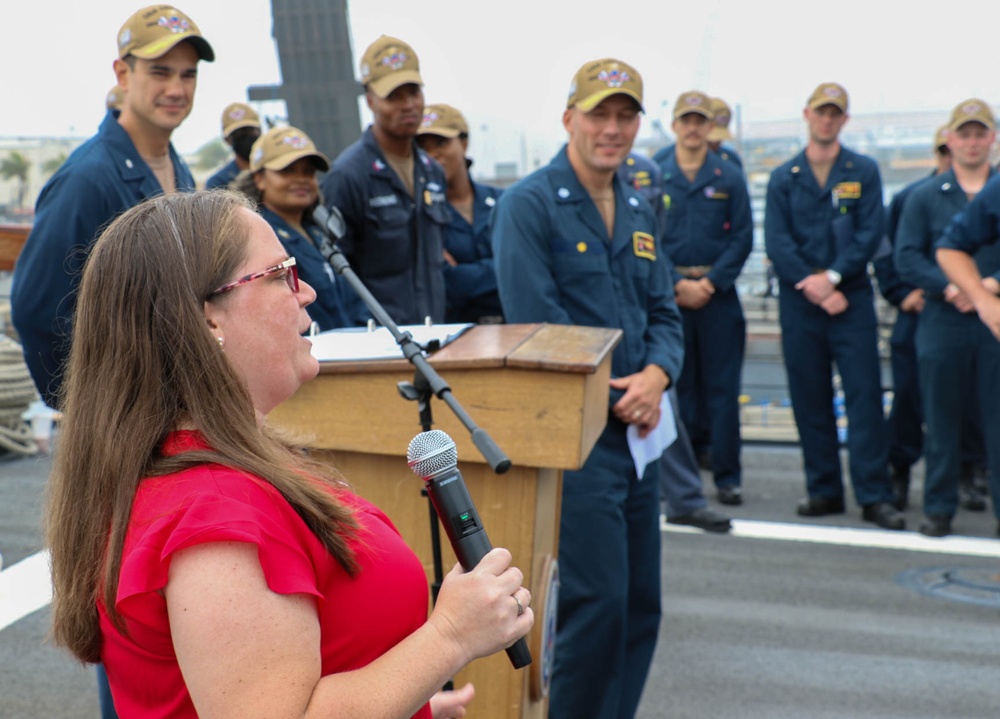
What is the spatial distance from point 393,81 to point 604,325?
1.75 metres

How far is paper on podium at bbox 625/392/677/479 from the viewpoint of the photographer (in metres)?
2.98

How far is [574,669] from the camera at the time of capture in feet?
9.27

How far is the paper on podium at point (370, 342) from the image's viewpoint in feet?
7.55

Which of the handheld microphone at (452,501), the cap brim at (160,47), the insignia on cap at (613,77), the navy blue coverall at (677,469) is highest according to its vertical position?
the cap brim at (160,47)

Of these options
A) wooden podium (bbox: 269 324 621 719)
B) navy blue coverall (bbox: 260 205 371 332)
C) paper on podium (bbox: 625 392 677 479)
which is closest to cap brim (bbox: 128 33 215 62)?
navy blue coverall (bbox: 260 205 371 332)

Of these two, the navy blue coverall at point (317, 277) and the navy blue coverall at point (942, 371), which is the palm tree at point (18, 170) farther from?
the navy blue coverall at point (942, 371)

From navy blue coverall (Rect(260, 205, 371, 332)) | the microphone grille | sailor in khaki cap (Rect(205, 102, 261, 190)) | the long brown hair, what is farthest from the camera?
sailor in khaki cap (Rect(205, 102, 261, 190))

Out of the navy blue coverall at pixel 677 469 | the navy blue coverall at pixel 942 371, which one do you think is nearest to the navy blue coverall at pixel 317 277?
the navy blue coverall at pixel 677 469

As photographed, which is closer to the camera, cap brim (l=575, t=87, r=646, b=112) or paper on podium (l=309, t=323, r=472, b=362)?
paper on podium (l=309, t=323, r=472, b=362)

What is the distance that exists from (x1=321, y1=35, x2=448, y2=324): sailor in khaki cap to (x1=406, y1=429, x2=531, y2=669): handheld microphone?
2.79 meters

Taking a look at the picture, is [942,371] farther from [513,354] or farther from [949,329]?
[513,354]

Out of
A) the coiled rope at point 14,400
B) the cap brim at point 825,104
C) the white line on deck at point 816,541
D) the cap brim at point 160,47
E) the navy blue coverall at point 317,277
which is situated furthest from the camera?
the coiled rope at point 14,400

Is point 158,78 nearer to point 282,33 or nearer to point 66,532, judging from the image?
point 66,532

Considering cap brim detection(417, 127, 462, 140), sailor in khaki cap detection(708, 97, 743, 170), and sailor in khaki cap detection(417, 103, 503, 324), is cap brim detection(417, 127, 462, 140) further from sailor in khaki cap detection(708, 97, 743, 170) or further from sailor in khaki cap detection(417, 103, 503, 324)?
sailor in khaki cap detection(708, 97, 743, 170)
